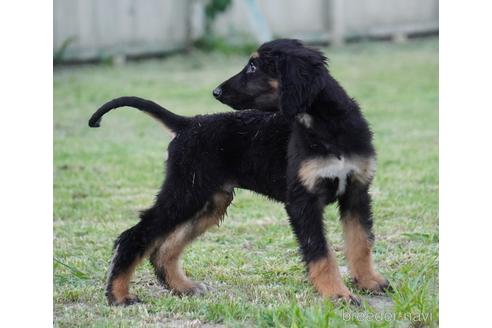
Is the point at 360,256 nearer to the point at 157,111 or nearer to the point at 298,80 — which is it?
the point at 298,80

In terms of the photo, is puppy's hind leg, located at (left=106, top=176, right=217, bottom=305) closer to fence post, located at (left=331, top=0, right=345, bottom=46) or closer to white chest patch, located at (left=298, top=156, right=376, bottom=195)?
white chest patch, located at (left=298, top=156, right=376, bottom=195)

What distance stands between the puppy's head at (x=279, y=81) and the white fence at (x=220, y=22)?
9.16ft

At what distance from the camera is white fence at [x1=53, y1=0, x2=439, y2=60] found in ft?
24.3

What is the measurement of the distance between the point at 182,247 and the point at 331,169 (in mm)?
867

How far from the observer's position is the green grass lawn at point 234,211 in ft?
12.5

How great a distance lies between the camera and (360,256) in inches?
161

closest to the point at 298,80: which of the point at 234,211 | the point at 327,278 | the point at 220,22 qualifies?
the point at 327,278

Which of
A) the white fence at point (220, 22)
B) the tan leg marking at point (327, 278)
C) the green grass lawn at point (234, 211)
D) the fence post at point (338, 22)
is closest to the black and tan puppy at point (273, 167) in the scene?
the tan leg marking at point (327, 278)

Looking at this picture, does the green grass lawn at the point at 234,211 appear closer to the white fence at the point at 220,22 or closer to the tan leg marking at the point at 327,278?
the tan leg marking at the point at 327,278

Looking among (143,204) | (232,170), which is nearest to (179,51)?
(143,204)

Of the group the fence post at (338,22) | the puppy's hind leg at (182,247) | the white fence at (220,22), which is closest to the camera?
the puppy's hind leg at (182,247)

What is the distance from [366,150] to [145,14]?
660cm

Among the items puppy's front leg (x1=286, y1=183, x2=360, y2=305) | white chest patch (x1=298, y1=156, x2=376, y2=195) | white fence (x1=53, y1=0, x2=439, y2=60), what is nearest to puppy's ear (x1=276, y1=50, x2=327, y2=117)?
white chest patch (x1=298, y1=156, x2=376, y2=195)
